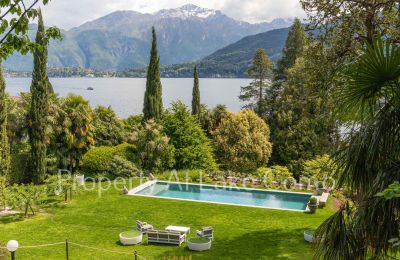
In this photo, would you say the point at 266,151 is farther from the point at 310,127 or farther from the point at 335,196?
the point at 335,196

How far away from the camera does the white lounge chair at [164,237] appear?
13.9m

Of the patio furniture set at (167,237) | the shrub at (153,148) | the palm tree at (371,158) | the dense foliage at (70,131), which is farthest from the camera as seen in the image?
the shrub at (153,148)

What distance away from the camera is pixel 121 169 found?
24.9m

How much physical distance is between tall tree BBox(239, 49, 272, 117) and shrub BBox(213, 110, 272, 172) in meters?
8.37

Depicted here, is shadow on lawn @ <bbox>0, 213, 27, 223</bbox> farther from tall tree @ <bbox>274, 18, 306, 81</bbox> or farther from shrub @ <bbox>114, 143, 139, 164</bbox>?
tall tree @ <bbox>274, 18, 306, 81</bbox>

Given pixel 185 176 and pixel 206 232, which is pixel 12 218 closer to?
pixel 206 232

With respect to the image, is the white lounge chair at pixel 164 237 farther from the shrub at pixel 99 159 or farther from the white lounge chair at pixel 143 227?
the shrub at pixel 99 159

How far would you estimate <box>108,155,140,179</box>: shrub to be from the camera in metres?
24.8

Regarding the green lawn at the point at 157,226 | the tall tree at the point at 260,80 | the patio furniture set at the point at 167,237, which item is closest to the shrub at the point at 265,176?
the green lawn at the point at 157,226

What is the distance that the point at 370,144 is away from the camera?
13.9ft

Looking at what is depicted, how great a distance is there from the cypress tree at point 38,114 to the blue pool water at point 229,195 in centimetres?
585

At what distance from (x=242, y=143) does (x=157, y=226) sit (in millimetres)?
12951

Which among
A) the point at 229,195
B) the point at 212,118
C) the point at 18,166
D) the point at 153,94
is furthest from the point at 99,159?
the point at 212,118

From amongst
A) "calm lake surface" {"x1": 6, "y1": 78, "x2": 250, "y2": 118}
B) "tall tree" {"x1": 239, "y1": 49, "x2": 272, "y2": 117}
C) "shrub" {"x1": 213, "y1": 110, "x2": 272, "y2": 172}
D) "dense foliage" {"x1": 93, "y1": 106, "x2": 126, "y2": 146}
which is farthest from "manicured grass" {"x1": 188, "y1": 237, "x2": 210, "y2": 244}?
"calm lake surface" {"x1": 6, "y1": 78, "x2": 250, "y2": 118}
